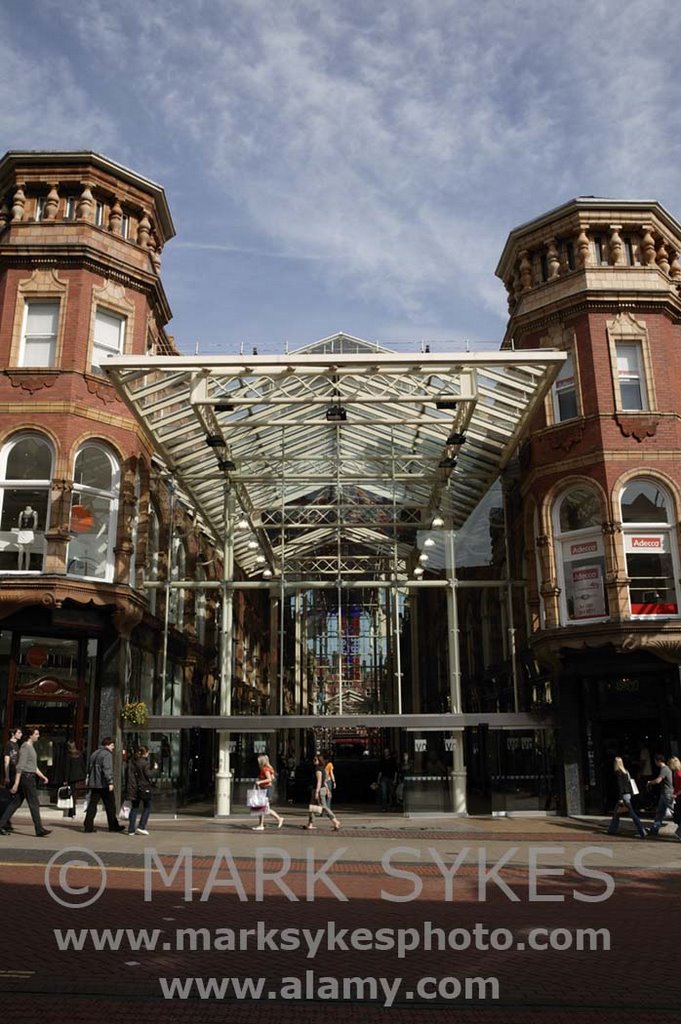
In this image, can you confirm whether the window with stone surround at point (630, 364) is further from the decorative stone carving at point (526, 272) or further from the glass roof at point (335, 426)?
the glass roof at point (335, 426)

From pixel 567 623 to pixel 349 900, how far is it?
13.2 m

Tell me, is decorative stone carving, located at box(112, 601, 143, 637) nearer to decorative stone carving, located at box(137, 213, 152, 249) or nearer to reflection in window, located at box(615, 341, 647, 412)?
decorative stone carving, located at box(137, 213, 152, 249)

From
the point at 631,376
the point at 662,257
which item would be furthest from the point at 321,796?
the point at 662,257

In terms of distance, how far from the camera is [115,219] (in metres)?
23.3

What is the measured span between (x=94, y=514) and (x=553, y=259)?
1393 cm

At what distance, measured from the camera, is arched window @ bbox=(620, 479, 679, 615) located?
68.0ft

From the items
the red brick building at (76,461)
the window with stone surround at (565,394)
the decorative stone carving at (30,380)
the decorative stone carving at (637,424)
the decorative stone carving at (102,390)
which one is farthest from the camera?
the window with stone surround at (565,394)

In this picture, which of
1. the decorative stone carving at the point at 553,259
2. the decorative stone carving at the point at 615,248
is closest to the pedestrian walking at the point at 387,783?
the decorative stone carving at the point at 553,259

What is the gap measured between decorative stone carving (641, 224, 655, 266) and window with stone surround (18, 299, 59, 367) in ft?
50.7

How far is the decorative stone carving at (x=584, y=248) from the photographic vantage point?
23.2m

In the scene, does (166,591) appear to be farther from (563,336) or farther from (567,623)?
(563,336)

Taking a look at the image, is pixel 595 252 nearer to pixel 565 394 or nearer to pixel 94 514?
pixel 565 394

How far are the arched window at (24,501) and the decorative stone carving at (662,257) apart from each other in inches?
659

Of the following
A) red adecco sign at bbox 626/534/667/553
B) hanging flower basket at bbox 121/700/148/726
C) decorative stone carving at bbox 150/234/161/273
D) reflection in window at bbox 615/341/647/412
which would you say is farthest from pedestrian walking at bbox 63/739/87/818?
reflection in window at bbox 615/341/647/412
